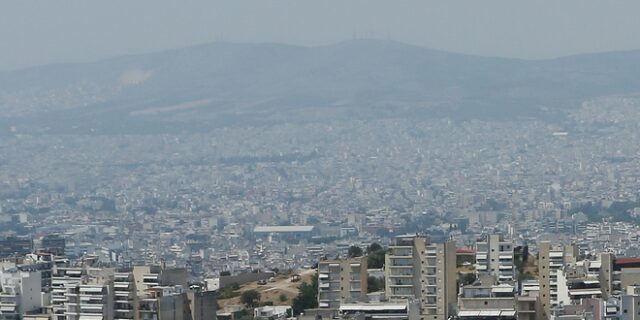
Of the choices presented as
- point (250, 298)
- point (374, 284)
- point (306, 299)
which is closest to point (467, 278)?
point (374, 284)

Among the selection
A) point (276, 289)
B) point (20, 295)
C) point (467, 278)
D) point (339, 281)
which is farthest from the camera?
point (276, 289)

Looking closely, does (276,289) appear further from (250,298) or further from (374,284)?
(374,284)

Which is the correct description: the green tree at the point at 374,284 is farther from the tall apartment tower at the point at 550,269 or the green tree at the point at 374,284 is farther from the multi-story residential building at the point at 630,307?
the multi-story residential building at the point at 630,307

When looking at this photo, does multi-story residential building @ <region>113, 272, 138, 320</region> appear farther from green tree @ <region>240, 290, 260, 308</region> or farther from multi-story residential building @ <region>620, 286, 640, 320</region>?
multi-story residential building @ <region>620, 286, 640, 320</region>

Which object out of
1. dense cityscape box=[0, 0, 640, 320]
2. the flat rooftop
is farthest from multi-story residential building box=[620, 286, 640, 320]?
the flat rooftop

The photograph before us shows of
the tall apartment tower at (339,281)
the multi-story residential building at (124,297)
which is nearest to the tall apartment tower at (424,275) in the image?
the tall apartment tower at (339,281)

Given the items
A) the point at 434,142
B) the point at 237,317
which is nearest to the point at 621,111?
the point at 434,142
